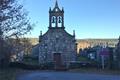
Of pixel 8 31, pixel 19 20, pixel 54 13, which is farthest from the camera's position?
pixel 54 13

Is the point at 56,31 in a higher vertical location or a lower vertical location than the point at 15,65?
higher

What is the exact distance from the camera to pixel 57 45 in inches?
3027

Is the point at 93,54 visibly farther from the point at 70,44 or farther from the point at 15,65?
the point at 15,65

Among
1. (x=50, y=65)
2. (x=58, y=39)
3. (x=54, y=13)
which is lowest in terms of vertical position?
(x=50, y=65)

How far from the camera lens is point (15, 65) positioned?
2640 inches

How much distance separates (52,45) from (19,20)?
172ft

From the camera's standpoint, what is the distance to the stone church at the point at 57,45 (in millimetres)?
76125

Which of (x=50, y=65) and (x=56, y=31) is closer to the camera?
(x=50, y=65)

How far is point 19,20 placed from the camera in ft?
80.8

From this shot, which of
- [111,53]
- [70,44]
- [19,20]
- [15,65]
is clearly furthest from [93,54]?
[19,20]

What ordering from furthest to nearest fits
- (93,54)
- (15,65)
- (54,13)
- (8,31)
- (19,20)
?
(93,54) < (54,13) < (15,65) < (19,20) < (8,31)

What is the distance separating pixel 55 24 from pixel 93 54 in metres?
18.8

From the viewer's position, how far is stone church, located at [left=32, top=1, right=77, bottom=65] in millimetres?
76125

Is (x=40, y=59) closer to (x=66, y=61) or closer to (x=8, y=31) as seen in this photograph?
(x=66, y=61)
